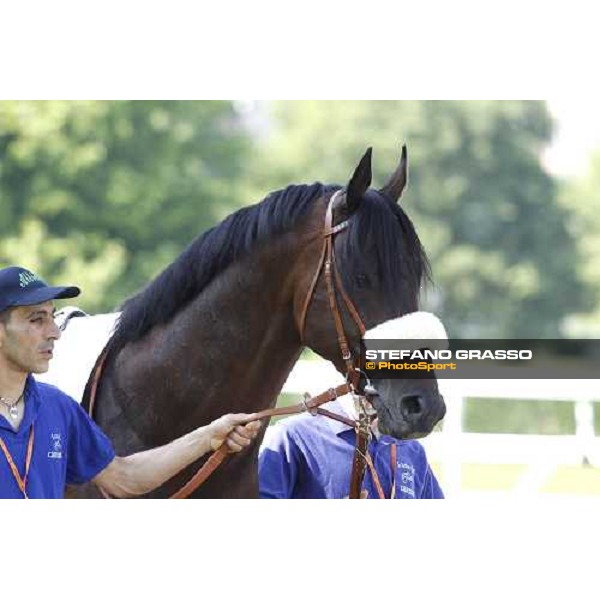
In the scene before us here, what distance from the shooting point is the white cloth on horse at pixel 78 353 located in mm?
3754

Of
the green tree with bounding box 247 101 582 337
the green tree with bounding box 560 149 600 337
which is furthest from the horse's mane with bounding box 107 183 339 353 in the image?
the green tree with bounding box 560 149 600 337

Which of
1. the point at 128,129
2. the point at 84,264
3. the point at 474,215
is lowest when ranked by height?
the point at 84,264

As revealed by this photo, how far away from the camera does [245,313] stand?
3.54 metres

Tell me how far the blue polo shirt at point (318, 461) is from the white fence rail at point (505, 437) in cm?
271

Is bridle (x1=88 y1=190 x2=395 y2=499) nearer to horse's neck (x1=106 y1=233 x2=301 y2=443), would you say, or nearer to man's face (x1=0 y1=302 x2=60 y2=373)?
horse's neck (x1=106 y1=233 x2=301 y2=443)

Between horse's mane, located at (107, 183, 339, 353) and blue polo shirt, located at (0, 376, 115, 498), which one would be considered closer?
blue polo shirt, located at (0, 376, 115, 498)

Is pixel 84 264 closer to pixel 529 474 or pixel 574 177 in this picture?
pixel 529 474

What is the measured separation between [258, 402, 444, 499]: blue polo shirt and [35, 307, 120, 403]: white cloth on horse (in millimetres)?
684

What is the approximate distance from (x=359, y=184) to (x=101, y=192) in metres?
13.3

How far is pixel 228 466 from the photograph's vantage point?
3514 millimetres

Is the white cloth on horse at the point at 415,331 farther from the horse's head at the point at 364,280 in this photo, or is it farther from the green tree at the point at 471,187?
the green tree at the point at 471,187

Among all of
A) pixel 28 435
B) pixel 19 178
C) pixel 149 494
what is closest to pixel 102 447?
pixel 28 435

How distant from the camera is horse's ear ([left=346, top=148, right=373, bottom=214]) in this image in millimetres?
3352

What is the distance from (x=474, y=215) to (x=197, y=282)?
21.9m
